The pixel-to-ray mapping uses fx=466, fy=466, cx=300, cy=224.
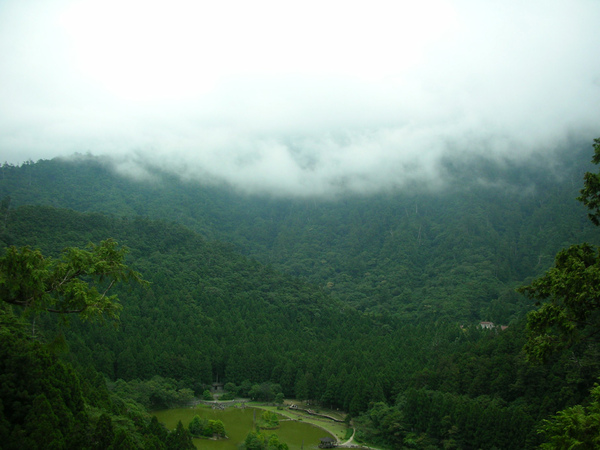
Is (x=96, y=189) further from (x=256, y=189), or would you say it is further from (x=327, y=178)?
(x=327, y=178)

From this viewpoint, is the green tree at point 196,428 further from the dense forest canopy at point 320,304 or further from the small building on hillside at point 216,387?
the small building on hillside at point 216,387

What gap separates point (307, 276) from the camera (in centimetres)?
10212

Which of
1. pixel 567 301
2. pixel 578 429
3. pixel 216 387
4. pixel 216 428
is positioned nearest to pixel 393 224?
pixel 216 387

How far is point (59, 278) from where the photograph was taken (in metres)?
9.73

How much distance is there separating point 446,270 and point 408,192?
36.6 metres

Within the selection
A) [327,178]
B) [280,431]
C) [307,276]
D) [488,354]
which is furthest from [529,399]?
[327,178]

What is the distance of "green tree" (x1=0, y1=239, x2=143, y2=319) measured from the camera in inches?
354

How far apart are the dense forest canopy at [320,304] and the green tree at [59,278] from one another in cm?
77

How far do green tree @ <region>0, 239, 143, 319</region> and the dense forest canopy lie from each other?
772 mm

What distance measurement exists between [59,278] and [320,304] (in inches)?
2415

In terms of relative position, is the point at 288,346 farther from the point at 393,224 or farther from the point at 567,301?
the point at 393,224

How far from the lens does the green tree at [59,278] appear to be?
8.99 m

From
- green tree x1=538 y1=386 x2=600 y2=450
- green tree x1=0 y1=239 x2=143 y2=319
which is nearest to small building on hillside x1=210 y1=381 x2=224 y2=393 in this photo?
green tree x1=0 y1=239 x2=143 y2=319

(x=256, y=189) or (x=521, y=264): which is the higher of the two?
(x=256, y=189)
